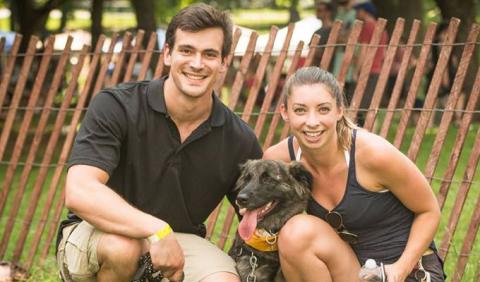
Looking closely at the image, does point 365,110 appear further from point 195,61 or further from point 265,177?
point 195,61

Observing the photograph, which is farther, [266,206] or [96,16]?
[96,16]

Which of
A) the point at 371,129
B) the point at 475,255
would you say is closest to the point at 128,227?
the point at 371,129

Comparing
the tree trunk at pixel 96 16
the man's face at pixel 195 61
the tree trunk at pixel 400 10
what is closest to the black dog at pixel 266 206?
the man's face at pixel 195 61

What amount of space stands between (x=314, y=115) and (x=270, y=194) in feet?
1.66

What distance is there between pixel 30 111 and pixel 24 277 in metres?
1.46

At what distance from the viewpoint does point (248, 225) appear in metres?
4.36

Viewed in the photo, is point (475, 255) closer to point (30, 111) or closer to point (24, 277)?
point (24, 277)

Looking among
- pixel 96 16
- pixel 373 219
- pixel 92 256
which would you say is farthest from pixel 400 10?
pixel 92 256

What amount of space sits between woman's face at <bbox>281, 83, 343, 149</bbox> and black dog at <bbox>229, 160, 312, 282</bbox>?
0.23 meters

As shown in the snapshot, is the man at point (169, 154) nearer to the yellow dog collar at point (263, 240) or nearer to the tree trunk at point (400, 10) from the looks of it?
the yellow dog collar at point (263, 240)

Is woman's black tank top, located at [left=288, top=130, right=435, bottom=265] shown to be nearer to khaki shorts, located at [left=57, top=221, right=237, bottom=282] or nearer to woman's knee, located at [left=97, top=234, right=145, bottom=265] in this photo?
khaki shorts, located at [left=57, top=221, right=237, bottom=282]

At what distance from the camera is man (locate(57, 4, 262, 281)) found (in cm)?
411

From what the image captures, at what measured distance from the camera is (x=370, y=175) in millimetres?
4152

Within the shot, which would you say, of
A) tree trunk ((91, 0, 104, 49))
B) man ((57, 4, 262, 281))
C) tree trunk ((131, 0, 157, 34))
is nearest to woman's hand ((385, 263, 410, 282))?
man ((57, 4, 262, 281))
